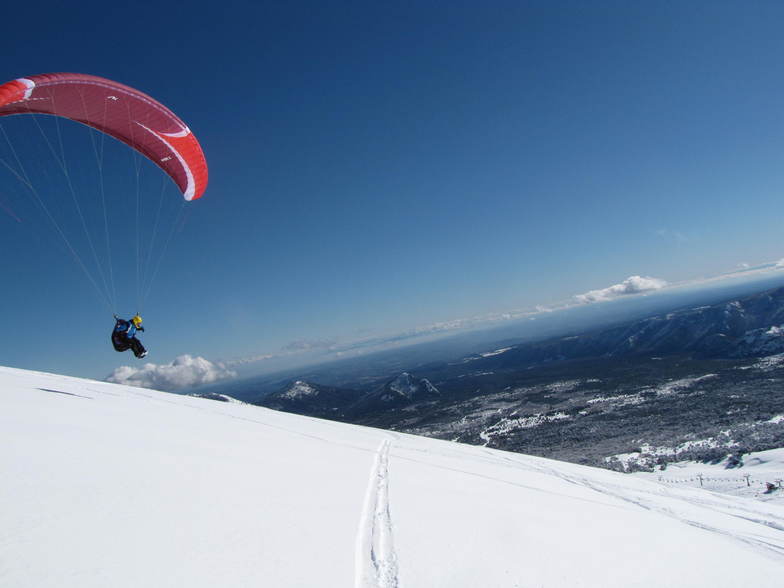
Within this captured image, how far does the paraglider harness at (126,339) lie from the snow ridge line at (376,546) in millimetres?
13211

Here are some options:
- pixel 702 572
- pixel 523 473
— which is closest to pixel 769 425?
pixel 523 473

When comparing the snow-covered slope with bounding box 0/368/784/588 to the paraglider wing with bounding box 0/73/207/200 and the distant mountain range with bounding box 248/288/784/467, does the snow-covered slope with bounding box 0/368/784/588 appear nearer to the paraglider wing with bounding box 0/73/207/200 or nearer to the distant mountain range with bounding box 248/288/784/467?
the paraglider wing with bounding box 0/73/207/200

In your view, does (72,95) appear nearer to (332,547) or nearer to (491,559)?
(332,547)

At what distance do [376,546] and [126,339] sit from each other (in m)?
15.4

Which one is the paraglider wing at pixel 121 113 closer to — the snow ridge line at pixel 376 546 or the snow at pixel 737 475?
the snow ridge line at pixel 376 546

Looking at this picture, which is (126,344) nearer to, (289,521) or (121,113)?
(121,113)

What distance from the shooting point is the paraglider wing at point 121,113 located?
12.0 m

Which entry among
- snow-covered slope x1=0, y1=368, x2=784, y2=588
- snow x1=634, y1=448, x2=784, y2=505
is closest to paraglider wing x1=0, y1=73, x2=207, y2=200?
snow-covered slope x1=0, y1=368, x2=784, y2=588

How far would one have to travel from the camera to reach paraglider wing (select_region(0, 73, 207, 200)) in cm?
1199

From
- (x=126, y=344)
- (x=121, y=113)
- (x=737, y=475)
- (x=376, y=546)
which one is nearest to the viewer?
(x=376, y=546)

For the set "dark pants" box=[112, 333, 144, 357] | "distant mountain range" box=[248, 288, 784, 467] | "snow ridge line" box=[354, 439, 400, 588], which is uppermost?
"dark pants" box=[112, 333, 144, 357]

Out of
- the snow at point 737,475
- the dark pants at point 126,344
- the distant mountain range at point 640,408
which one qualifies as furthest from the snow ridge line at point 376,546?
the distant mountain range at point 640,408

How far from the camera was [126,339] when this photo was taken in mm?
16188

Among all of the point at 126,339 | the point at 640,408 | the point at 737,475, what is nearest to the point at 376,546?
the point at 126,339
